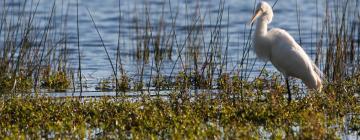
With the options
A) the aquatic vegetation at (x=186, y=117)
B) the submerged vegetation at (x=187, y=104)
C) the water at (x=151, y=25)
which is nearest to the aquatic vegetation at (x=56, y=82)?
the submerged vegetation at (x=187, y=104)

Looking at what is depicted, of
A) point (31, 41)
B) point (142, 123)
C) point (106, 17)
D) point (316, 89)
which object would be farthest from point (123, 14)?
point (142, 123)

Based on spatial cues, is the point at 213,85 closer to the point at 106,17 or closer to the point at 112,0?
the point at 106,17

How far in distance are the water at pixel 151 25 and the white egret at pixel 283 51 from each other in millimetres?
Result: 1073

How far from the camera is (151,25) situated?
16719 millimetres

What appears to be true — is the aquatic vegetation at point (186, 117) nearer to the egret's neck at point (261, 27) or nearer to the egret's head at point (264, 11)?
the egret's neck at point (261, 27)

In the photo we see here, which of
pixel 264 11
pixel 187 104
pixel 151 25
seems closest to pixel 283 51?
pixel 264 11

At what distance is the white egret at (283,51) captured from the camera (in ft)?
33.4

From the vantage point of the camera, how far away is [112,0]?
904 inches

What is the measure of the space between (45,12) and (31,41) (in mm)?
9715

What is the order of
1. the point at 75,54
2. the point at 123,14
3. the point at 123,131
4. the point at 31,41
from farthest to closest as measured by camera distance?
the point at 123,14 → the point at 75,54 → the point at 31,41 → the point at 123,131

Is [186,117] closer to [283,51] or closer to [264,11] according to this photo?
[283,51]

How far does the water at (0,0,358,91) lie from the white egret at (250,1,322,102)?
1.07 metres

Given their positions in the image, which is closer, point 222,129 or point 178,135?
point 178,135

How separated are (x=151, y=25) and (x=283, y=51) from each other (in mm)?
6679
